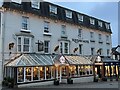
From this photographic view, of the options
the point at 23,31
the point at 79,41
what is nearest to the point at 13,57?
the point at 23,31

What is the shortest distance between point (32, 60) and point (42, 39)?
390cm

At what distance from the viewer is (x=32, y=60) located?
26172 millimetres

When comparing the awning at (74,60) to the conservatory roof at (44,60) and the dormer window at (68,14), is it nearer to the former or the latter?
the conservatory roof at (44,60)

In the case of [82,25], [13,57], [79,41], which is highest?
[82,25]

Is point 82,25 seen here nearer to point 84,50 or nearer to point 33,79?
point 84,50

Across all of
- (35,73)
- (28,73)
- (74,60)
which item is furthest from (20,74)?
(74,60)

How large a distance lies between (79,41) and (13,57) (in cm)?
1249

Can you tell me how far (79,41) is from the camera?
35.3m

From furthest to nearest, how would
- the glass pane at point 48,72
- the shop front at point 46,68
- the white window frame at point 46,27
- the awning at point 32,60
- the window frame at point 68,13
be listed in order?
the window frame at point 68,13 → the white window frame at point 46,27 → the glass pane at point 48,72 → the shop front at point 46,68 → the awning at point 32,60

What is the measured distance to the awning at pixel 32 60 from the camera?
80.4ft

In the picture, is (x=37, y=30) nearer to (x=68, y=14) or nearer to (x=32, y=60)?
(x=32, y=60)

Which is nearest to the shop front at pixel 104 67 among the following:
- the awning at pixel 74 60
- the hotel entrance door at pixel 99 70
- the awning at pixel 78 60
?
A: the hotel entrance door at pixel 99 70

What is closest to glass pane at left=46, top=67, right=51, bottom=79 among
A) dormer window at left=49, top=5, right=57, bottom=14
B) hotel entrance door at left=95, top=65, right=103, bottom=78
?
dormer window at left=49, top=5, right=57, bottom=14

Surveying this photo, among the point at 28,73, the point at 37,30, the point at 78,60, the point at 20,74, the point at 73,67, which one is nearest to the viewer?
the point at 20,74
